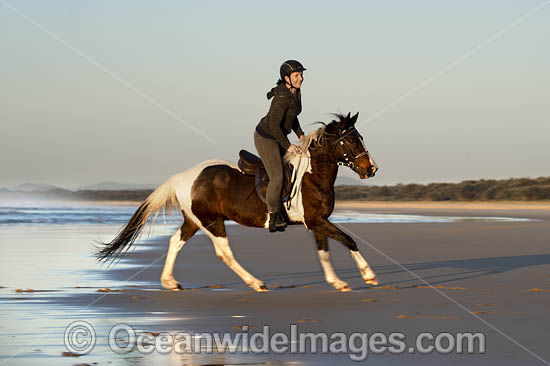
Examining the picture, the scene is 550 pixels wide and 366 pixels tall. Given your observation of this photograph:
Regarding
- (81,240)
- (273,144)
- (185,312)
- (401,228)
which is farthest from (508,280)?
(401,228)

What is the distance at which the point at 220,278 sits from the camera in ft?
43.3

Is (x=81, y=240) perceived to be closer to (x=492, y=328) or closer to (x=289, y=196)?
(x=289, y=196)

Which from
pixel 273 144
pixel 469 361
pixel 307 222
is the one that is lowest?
pixel 469 361

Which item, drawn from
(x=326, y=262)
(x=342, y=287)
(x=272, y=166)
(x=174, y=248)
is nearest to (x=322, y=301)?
(x=342, y=287)

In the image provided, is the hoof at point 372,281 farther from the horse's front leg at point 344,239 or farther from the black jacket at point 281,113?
the black jacket at point 281,113

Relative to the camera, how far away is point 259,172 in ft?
39.7

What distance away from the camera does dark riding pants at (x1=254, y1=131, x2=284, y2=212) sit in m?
11.7

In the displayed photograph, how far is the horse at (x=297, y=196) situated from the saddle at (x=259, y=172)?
0.07 m

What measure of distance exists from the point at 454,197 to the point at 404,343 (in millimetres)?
62329

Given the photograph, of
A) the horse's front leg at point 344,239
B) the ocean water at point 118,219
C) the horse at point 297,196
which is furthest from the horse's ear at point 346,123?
the ocean water at point 118,219

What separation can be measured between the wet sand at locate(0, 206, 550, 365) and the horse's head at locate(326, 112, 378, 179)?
Answer: 4.85 feet

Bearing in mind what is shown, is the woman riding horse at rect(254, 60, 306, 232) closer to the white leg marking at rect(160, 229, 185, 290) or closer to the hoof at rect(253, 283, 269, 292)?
the hoof at rect(253, 283, 269, 292)

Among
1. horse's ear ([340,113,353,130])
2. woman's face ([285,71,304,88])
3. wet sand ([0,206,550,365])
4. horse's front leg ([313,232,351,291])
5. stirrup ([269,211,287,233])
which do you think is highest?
woman's face ([285,71,304,88])

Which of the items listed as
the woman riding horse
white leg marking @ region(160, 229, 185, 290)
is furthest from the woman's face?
white leg marking @ region(160, 229, 185, 290)
